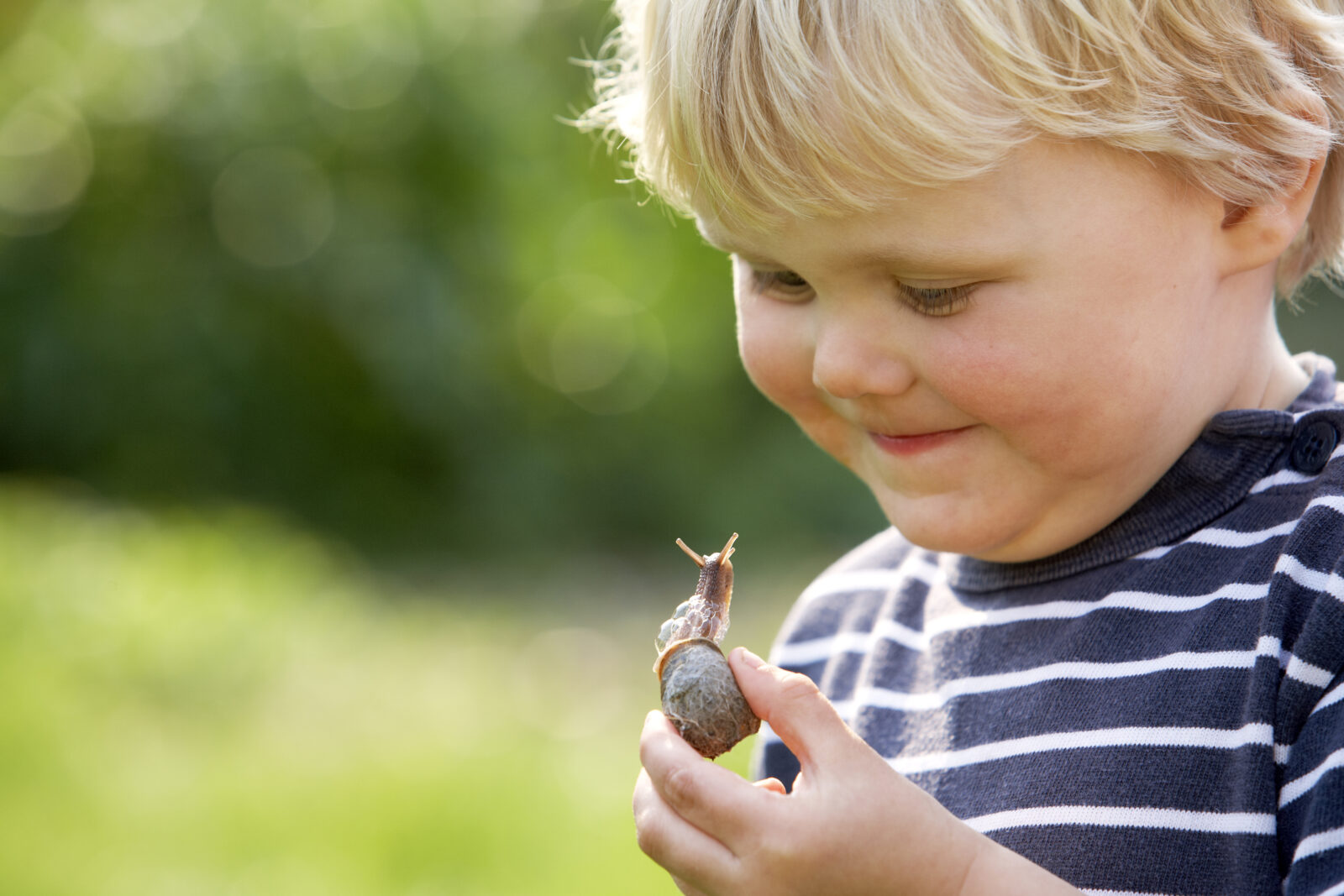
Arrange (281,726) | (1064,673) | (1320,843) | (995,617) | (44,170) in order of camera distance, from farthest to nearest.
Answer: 1. (44,170)
2. (281,726)
3. (995,617)
4. (1064,673)
5. (1320,843)

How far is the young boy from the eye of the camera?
89 centimetres

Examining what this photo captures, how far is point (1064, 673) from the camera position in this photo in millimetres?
1031

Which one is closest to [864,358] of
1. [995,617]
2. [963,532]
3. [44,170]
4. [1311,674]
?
[963,532]

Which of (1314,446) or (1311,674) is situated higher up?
(1314,446)

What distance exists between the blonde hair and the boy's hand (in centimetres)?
40

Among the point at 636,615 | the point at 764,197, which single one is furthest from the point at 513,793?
the point at 764,197

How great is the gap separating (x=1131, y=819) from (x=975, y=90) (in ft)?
1.86

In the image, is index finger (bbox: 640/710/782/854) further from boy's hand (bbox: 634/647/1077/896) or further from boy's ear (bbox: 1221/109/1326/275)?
boy's ear (bbox: 1221/109/1326/275)

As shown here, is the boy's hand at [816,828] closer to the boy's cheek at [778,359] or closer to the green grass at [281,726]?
the boy's cheek at [778,359]

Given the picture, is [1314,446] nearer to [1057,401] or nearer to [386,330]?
[1057,401]

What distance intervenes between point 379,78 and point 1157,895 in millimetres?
3920

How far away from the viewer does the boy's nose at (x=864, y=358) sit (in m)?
1.01

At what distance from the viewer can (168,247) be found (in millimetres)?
4160

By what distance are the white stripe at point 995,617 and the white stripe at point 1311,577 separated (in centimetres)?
3
